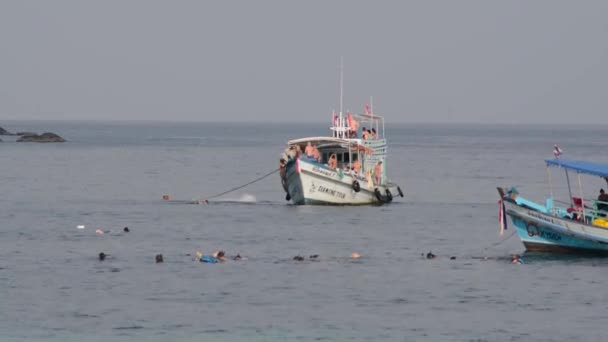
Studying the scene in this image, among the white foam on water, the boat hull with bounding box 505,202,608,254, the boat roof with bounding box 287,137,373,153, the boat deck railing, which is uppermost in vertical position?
the boat roof with bounding box 287,137,373,153

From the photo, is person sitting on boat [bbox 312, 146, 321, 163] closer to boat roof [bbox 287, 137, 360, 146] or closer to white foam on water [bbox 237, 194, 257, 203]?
boat roof [bbox 287, 137, 360, 146]

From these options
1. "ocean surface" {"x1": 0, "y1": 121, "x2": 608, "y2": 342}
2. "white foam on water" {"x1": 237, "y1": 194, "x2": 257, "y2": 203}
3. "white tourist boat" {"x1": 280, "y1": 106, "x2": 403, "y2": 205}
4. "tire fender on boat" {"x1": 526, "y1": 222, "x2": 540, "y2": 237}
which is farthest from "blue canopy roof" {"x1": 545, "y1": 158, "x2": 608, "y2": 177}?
"white foam on water" {"x1": 237, "y1": 194, "x2": 257, "y2": 203}

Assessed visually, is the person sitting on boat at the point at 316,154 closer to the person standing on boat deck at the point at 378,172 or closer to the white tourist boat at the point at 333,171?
the white tourist boat at the point at 333,171

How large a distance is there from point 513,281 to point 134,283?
37.0 feet

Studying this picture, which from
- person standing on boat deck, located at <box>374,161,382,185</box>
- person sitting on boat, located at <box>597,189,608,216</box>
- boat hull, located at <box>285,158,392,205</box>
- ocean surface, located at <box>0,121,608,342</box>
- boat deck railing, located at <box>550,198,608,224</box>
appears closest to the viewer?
ocean surface, located at <box>0,121,608,342</box>

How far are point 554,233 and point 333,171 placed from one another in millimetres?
17932

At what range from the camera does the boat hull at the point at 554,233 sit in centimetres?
4281

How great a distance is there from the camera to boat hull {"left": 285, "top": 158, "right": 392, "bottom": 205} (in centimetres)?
5950

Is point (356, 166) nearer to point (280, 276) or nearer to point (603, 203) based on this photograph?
point (603, 203)

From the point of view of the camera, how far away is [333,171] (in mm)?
60031

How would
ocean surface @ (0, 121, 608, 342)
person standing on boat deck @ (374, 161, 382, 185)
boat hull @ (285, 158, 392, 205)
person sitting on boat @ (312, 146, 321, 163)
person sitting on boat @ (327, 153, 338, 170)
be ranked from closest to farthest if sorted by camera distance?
ocean surface @ (0, 121, 608, 342), boat hull @ (285, 158, 392, 205), person sitting on boat @ (327, 153, 338, 170), person sitting on boat @ (312, 146, 321, 163), person standing on boat deck @ (374, 161, 382, 185)

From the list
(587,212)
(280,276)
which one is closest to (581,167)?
(587,212)

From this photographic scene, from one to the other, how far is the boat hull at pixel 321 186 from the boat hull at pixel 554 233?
16498 mm

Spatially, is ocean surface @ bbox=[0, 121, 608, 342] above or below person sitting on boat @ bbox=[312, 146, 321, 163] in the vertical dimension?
below
